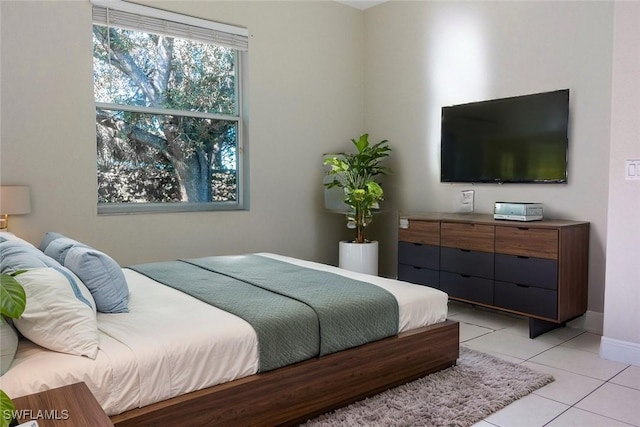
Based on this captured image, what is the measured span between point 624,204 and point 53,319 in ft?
10.0

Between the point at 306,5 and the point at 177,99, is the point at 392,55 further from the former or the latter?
the point at 177,99

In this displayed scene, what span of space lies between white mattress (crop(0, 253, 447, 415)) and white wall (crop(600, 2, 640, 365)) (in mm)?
2322

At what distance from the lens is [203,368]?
6.02 ft

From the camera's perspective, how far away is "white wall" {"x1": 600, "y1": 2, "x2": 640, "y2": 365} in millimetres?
2820

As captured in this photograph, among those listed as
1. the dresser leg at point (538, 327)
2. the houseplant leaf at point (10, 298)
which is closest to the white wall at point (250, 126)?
the dresser leg at point (538, 327)

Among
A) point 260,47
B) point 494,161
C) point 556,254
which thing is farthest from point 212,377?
point 260,47

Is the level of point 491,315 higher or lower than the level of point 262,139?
lower

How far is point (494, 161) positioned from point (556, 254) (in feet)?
3.70

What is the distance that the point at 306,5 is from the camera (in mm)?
4883

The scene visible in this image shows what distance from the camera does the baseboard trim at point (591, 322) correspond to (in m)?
3.47

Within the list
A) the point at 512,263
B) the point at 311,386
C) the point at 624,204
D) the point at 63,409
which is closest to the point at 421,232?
the point at 512,263

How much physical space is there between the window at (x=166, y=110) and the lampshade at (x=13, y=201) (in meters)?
0.64

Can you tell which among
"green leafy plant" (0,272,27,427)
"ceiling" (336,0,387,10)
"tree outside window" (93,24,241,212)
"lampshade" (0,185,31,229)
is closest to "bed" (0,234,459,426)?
"green leafy plant" (0,272,27,427)

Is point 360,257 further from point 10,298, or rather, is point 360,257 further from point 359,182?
point 10,298
